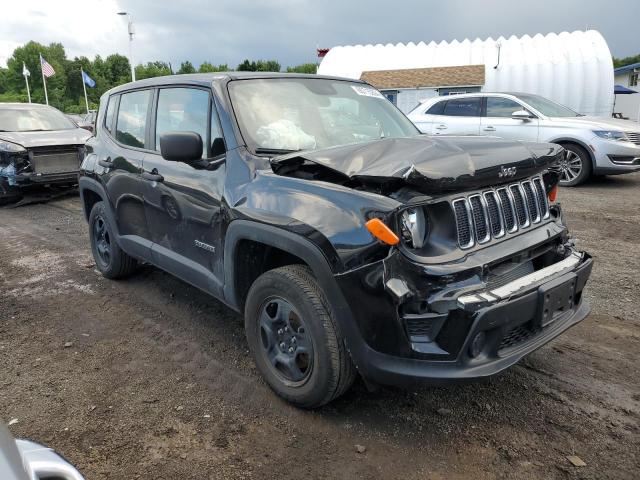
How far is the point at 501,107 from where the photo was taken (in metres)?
9.98

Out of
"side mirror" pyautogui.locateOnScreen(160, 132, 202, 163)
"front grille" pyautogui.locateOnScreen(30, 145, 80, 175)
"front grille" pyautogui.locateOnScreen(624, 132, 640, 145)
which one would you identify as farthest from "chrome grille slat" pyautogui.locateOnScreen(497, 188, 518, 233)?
"front grille" pyautogui.locateOnScreen(30, 145, 80, 175)

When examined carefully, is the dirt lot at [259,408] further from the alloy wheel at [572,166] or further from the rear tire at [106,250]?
the alloy wheel at [572,166]

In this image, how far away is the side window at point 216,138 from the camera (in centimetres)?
317

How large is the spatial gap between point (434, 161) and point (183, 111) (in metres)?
2.07

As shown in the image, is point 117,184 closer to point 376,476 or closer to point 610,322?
point 376,476

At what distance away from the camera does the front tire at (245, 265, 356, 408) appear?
2.47 metres

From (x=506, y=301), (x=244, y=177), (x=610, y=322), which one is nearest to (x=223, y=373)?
(x=244, y=177)

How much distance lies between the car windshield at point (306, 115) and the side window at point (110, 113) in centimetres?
188

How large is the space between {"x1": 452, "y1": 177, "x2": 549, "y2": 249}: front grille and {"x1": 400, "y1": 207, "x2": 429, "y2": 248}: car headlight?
0.53 ft

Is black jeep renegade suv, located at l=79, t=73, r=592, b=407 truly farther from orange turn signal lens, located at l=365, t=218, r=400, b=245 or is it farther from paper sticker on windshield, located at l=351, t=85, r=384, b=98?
paper sticker on windshield, located at l=351, t=85, r=384, b=98

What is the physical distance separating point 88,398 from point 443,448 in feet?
6.82

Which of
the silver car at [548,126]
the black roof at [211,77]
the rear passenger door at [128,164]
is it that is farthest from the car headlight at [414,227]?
the silver car at [548,126]

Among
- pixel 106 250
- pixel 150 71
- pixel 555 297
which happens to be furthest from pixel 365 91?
pixel 150 71

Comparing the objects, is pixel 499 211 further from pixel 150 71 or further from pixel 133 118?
pixel 150 71
